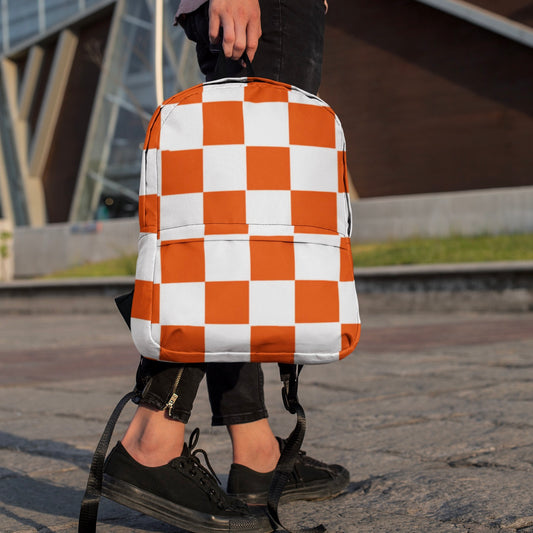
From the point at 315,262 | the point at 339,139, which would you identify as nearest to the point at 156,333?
the point at 315,262

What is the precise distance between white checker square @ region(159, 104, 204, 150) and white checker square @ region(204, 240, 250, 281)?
8.5 inches

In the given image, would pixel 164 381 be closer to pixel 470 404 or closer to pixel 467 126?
pixel 470 404

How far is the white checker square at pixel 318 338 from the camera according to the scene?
1.53 m

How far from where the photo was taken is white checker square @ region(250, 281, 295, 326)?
151 centimetres

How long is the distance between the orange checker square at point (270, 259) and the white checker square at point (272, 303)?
13mm

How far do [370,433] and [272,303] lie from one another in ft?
4.31

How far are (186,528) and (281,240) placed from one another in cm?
64

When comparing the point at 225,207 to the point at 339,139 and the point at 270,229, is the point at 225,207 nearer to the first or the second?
the point at 270,229

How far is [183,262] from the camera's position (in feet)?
5.02

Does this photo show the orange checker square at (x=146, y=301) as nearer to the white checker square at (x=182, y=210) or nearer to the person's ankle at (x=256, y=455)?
the white checker square at (x=182, y=210)

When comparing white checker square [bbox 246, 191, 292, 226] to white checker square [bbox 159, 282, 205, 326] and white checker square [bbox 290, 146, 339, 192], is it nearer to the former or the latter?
white checker square [bbox 290, 146, 339, 192]

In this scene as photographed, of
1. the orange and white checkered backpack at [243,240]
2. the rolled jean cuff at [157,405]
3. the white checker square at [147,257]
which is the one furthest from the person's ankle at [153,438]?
the white checker square at [147,257]

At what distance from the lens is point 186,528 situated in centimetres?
167

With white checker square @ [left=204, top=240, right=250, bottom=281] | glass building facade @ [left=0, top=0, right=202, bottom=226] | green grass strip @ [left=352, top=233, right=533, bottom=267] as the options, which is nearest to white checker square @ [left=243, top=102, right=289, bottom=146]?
white checker square @ [left=204, top=240, right=250, bottom=281]
